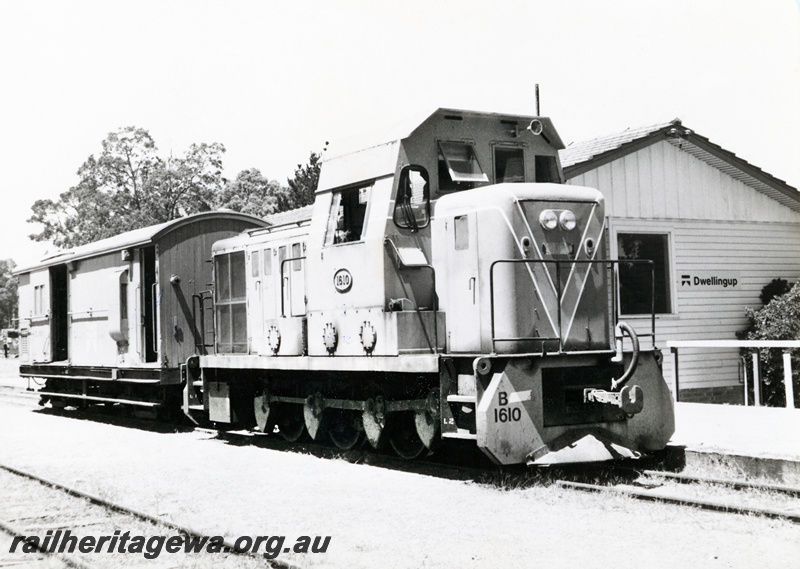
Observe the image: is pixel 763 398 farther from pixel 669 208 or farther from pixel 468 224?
pixel 468 224

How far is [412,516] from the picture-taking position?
6.61m

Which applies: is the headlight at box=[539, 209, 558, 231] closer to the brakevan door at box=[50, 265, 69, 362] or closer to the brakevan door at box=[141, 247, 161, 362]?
the brakevan door at box=[141, 247, 161, 362]

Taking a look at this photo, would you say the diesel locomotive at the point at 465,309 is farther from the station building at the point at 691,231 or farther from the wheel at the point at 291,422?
the station building at the point at 691,231

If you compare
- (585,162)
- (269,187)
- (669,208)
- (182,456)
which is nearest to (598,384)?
(182,456)

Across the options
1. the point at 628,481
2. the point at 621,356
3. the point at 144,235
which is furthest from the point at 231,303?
the point at 628,481

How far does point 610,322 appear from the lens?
8516 mm

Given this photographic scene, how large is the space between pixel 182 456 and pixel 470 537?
18.4ft

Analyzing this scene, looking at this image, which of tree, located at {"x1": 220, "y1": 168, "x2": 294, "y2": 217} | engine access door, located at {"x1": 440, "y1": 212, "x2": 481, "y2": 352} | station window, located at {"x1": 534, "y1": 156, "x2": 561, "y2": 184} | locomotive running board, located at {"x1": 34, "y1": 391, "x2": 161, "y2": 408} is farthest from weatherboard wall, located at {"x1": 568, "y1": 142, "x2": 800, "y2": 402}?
tree, located at {"x1": 220, "y1": 168, "x2": 294, "y2": 217}

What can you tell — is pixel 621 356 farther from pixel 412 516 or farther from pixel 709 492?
pixel 412 516

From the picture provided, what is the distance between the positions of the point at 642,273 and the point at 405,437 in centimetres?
796

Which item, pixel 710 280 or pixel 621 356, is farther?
pixel 710 280

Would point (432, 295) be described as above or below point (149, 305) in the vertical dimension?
below

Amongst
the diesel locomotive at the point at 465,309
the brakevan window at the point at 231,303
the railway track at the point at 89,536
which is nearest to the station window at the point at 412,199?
the diesel locomotive at the point at 465,309

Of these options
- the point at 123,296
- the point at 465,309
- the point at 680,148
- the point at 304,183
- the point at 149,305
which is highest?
the point at 304,183
